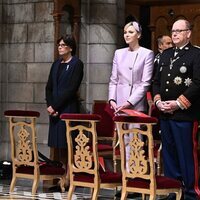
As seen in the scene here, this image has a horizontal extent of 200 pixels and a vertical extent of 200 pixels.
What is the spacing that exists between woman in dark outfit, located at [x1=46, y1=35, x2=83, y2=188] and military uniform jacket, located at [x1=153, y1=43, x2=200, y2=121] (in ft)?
4.93

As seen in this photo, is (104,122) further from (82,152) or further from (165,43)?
(82,152)

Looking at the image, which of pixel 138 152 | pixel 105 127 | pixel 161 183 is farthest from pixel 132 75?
pixel 105 127

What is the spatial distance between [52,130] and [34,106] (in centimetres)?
189

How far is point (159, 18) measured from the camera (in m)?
11.2

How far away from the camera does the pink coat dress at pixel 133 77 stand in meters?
7.65

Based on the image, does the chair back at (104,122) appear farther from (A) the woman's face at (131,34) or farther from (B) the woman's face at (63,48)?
(A) the woman's face at (131,34)

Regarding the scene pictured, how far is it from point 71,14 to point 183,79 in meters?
3.35

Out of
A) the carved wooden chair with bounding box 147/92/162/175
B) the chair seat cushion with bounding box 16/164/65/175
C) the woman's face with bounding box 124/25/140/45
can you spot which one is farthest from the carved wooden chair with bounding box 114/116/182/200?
→ the chair seat cushion with bounding box 16/164/65/175

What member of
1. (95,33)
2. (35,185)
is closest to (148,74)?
(35,185)

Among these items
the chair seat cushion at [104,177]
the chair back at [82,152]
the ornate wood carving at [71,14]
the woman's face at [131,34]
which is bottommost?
the chair seat cushion at [104,177]

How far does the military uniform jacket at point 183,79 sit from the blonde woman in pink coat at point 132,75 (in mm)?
482

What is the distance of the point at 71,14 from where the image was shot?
10062 mm

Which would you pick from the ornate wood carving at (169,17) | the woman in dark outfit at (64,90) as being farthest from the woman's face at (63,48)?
the ornate wood carving at (169,17)

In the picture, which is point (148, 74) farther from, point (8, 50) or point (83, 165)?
point (8, 50)
